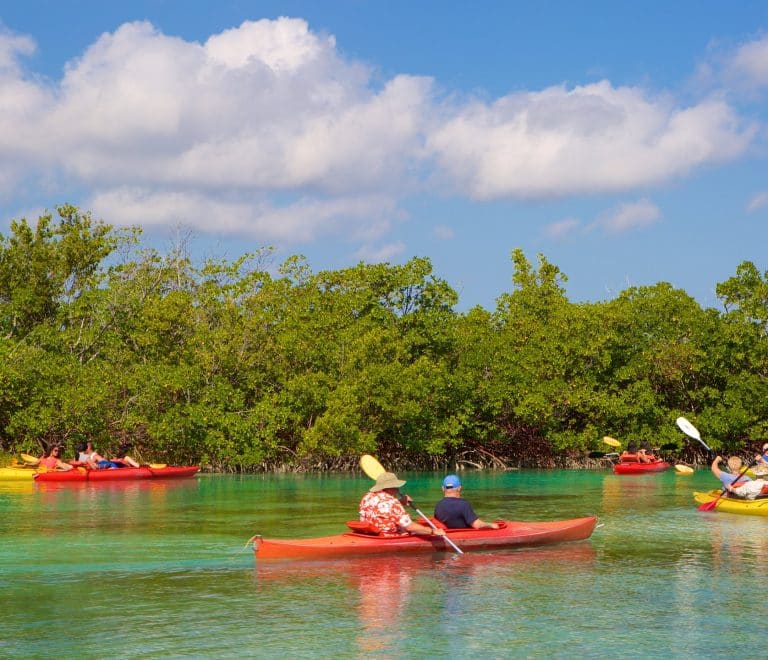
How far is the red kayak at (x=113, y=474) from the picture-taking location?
29328 millimetres

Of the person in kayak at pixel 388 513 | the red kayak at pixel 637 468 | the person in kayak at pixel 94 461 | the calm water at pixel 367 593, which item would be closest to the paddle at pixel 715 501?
the calm water at pixel 367 593

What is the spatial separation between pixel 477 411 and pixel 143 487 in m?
16.3

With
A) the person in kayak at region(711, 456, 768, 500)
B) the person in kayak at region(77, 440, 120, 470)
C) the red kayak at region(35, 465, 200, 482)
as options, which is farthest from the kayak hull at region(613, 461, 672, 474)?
the person in kayak at region(77, 440, 120, 470)

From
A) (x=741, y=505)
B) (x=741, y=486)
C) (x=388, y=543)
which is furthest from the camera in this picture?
(x=741, y=486)

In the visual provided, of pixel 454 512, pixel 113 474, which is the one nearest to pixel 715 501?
pixel 454 512

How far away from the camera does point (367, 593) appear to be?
38.1 ft

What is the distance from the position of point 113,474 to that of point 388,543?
17.9 meters

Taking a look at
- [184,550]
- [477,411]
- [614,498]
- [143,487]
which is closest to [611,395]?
[477,411]

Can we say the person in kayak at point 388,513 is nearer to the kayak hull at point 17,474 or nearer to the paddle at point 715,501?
the paddle at point 715,501

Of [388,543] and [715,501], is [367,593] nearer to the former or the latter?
[388,543]

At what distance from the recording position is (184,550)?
15.1 m

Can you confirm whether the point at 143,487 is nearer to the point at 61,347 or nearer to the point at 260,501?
the point at 260,501

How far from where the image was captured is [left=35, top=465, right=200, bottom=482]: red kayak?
29328 mm

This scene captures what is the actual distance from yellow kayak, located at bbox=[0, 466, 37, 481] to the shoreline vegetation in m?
4.14
